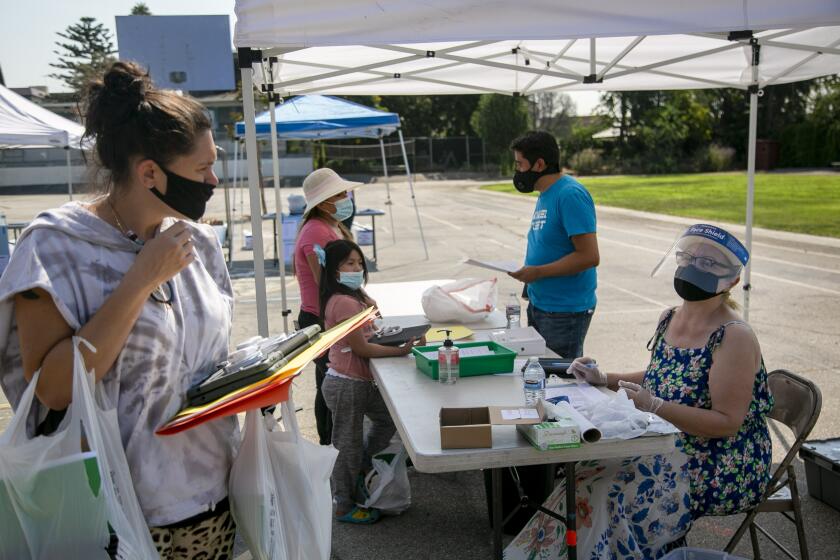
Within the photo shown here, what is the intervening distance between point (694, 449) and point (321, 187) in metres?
2.44

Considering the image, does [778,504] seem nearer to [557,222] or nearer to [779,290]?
[557,222]

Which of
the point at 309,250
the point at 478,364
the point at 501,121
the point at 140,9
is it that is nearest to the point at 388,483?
the point at 478,364

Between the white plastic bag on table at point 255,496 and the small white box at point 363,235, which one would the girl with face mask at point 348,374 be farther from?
the small white box at point 363,235

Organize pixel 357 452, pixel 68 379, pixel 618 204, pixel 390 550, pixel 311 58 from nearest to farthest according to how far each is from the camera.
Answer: pixel 68 379 → pixel 390 550 → pixel 357 452 → pixel 311 58 → pixel 618 204

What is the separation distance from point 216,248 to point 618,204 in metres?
20.2

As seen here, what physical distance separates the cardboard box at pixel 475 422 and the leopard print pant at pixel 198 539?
776mm

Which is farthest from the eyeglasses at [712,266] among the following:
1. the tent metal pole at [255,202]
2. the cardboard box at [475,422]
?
the tent metal pole at [255,202]

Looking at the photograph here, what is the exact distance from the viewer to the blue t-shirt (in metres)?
3.84

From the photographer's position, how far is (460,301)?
4.21 metres

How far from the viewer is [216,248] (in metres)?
1.82

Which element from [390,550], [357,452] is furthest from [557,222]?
[390,550]

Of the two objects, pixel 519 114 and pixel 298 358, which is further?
pixel 519 114

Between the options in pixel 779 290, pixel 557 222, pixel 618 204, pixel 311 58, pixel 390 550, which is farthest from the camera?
pixel 618 204

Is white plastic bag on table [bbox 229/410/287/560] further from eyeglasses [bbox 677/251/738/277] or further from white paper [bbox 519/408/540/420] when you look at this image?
eyeglasses [bbox 677/251/738/277]
